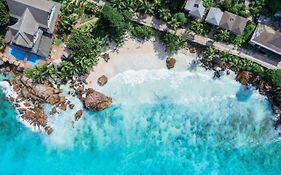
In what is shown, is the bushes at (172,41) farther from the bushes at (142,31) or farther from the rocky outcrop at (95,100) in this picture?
the rocky outcrop at (95,100)

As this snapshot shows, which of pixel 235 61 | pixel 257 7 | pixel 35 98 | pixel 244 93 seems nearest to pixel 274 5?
pixel 257 7

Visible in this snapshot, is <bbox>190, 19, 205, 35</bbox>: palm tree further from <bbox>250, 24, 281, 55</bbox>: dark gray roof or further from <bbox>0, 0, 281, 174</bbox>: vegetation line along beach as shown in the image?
<bbox>250, 24, 281, 55</bbox>: dark gray roof

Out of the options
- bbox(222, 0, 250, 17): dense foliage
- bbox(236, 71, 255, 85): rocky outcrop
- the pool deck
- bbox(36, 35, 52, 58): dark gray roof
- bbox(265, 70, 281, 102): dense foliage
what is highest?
bbox(222, 0, 250, 17): dense foliage

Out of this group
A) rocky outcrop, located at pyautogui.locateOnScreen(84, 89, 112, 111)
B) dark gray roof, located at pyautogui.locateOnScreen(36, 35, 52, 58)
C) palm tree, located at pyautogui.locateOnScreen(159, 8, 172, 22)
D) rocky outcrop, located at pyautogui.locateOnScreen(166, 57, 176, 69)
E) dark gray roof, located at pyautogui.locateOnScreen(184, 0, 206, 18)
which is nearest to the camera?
dark gray roof, located at pyautogui.locateOnScreen(184, 0, 206, 18)

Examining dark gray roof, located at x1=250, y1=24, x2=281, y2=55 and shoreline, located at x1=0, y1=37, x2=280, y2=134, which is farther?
shoreline, located at x1=0, y1=37, x2=280, y2=134

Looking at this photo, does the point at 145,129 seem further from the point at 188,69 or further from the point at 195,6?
the point at 195,6

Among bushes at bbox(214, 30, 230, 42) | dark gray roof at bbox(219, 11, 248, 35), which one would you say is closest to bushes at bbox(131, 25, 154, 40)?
bushes at bbox(214, 30, 230, 42)
